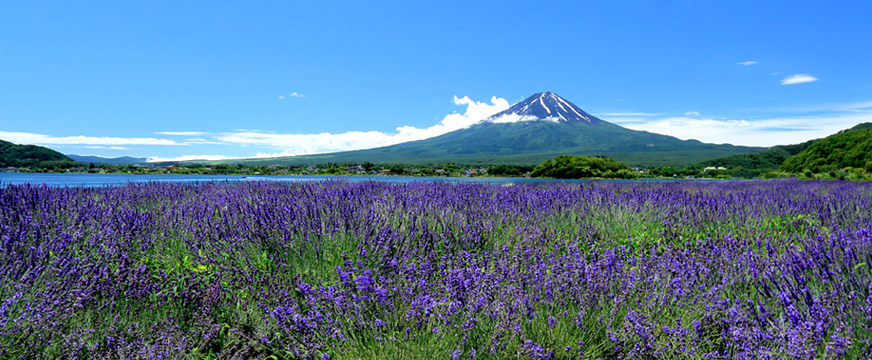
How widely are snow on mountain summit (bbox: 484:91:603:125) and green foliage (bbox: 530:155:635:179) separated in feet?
427

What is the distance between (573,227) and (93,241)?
12.0 ft

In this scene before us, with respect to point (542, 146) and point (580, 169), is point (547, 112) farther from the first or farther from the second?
point (580, 169)

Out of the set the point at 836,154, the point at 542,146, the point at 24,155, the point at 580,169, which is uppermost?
the point at 542,146

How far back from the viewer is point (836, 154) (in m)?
27.0

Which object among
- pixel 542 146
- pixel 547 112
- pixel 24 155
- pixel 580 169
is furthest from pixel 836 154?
pixel 547 112

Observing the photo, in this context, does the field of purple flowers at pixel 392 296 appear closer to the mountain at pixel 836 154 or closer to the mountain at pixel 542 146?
the mountain at pixel 836 154

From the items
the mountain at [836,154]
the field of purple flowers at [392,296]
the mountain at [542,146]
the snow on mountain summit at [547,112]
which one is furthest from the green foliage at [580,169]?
the snow on mountain summit at [547,112]

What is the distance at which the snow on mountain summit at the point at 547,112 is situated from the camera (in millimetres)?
161375

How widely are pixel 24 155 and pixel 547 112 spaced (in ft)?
531

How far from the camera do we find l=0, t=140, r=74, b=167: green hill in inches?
1655

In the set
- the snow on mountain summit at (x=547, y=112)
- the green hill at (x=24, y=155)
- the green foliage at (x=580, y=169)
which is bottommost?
the green foliage at (x=580, y=169)

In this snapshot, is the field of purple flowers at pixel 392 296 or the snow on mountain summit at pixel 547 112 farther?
the snow on mountain summit at pixel 547 112

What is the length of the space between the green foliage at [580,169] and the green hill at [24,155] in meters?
46.5

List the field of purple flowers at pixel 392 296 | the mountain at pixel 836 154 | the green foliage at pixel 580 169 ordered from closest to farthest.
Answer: the field of purple flowers at pixel 392 296 < the mountain at pixel 836 154 < the green foliage at pixel 580 169
